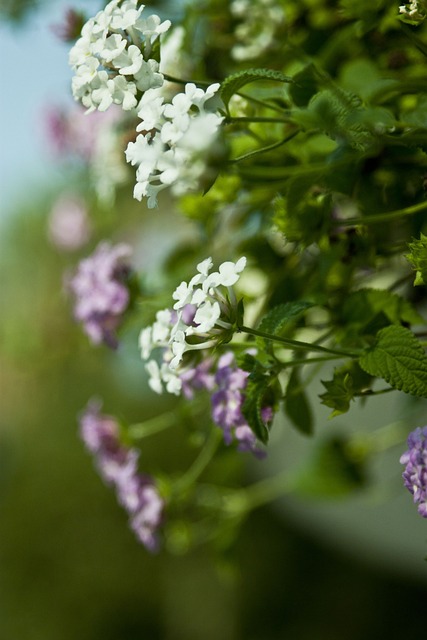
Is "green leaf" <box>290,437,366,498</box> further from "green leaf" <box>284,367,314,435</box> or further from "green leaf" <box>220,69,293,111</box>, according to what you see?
"green leaf" <box>220,69,293,111</box>

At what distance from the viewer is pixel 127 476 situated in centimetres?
42

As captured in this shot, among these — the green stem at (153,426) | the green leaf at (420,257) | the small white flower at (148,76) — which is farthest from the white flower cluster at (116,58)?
the green stem at (153,426)

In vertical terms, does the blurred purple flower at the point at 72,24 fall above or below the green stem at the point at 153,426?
above

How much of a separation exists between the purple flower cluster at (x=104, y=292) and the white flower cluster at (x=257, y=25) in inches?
5.0

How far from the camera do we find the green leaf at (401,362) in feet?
0.85

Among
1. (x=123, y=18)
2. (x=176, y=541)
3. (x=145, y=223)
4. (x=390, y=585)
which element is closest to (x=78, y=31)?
(x=123, y=18)

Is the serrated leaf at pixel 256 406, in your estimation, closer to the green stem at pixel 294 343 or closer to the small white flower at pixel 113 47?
the green stem at pixel 294 343

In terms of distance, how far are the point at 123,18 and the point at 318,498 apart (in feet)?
1.21

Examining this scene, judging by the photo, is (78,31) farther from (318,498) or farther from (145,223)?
(145,223)

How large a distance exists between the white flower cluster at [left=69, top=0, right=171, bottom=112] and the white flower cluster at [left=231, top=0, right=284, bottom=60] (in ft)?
0.56

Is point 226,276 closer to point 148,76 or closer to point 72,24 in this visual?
point 148,76

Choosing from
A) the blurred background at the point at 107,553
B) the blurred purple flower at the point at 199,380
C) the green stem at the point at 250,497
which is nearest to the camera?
Result: the blurred purple flower at the point at 199,380

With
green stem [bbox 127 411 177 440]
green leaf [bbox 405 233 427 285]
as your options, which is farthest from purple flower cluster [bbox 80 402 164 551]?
green leaf [bbox 405 233 427 285]

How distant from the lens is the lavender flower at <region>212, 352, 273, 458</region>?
308 millimetres
